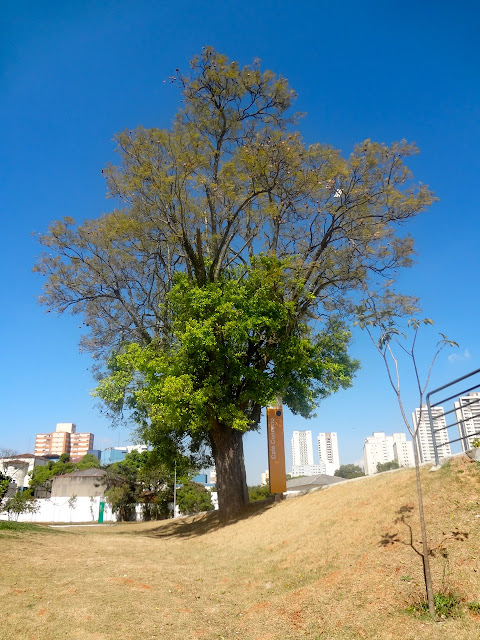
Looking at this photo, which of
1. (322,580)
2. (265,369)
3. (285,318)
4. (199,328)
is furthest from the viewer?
(265,369)

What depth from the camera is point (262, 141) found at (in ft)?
52.9

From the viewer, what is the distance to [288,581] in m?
7.91

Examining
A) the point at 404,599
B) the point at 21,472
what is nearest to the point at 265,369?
the point at 404,599

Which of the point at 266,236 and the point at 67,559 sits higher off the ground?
the point at 266,236

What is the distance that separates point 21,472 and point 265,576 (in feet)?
252

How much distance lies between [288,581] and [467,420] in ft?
14.9

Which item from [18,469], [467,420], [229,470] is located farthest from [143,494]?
[467,420]

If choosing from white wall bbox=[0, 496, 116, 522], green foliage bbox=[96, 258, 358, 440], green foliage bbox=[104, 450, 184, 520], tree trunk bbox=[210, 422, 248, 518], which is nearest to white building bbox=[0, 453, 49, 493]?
white wall bbox=[0, 496, 116, 522]

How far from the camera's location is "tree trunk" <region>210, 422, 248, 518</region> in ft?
53.7

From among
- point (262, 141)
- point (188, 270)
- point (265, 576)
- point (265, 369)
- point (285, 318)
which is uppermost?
point (262, 141)

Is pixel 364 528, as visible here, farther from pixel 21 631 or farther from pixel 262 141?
pixel 262 141

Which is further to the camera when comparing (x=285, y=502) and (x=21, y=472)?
(x=21, y=472)

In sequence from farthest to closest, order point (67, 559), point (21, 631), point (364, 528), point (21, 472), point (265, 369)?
point (21, 472) < point (265, 369) < point (67, 559) < point (364, 528) < point (21, 631)

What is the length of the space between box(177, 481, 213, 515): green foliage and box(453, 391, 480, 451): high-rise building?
3688cm
